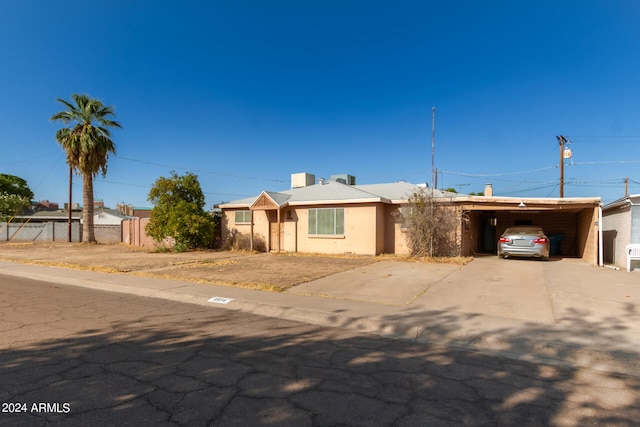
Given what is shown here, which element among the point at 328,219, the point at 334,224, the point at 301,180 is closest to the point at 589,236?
the point at 334,224

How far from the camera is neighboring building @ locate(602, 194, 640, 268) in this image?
1243 centimetres

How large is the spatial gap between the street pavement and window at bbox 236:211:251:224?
9753 mm

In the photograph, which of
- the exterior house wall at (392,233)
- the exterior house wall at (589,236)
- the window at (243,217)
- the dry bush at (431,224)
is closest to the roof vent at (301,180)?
the window at (243,217)

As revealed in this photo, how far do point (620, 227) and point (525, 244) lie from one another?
10.6 feet

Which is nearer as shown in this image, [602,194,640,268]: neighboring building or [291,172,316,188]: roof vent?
[602,194,640,268]: neighboring building

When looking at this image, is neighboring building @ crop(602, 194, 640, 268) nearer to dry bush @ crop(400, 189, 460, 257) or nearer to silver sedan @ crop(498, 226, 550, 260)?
silver sedan @ crop(498, 226, 550, 260)

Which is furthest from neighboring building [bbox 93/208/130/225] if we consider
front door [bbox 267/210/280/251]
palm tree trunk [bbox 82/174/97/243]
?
front door [bbox 267/210/280/251]

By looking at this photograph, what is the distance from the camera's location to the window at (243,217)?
2114cm

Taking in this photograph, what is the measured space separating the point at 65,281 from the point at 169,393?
948 cm

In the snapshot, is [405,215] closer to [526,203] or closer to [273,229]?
[526,203]

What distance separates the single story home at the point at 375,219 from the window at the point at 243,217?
0.01 m

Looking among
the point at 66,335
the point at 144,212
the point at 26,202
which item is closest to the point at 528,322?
the point at 66,335

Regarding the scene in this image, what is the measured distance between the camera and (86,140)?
24625mm

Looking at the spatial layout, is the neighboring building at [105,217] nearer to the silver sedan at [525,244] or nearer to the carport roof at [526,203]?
the carport roof at [526,203]
